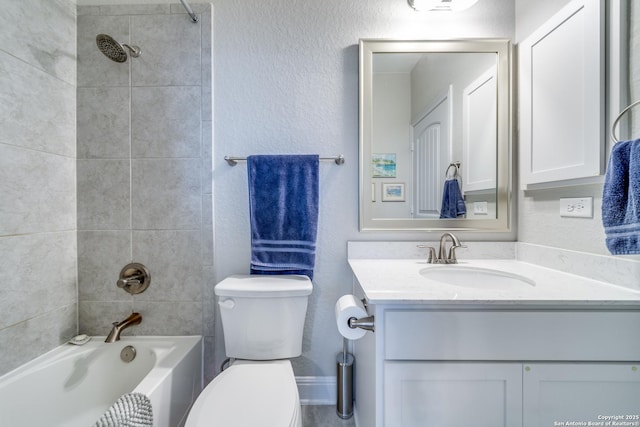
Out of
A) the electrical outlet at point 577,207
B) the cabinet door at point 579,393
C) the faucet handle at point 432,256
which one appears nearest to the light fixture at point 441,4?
the electrical outlet at point 577,207

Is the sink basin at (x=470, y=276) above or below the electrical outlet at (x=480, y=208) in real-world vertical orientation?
below

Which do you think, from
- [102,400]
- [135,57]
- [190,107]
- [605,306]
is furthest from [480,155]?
[102,400]

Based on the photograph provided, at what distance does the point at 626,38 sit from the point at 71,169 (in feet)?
7.86

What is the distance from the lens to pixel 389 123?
1364 millimetres

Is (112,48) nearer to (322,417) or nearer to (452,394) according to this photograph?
(452,394)

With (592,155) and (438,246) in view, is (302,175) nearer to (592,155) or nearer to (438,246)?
(438,246)

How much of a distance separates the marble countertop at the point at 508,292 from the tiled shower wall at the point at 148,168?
95cm

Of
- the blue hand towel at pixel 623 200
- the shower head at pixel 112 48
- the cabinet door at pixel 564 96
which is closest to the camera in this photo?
the blue hand towel at pixel 623 200

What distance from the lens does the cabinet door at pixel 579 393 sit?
0.77m

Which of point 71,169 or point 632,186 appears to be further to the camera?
point 71,169

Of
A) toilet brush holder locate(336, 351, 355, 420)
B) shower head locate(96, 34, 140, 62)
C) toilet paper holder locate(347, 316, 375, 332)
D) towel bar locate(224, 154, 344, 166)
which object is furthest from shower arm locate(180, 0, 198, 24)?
toilet brush holder locate(336, 351, 355, 420)

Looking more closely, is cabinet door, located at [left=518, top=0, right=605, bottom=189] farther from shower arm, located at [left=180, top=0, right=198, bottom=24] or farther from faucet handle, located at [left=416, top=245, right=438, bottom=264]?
shower arm, located at [left=180, top=0, right=198, bottom=24]

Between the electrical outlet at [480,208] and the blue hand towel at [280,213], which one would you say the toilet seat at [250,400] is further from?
the electrical outlet at [480,208]

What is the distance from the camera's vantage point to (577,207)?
40.7 inches
